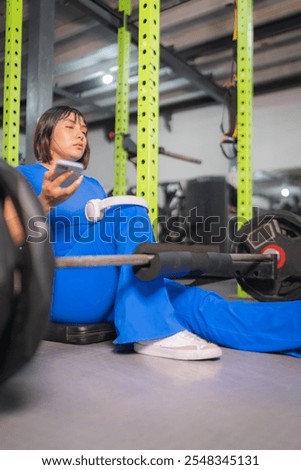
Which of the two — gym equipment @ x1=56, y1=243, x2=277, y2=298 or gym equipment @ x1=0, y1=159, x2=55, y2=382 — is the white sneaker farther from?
gym equipment @ x1=0, y1=159, x2=55, y2=382

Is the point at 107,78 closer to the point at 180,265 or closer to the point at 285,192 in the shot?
the point at 285,192

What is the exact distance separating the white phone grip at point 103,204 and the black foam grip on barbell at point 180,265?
8.0 inches

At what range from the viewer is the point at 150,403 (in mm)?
835

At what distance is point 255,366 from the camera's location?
1.11 meters

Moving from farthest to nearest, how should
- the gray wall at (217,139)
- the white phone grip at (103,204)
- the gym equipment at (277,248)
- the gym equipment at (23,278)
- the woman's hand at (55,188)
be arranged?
1. the gray wall at (217,139)
2. the gym equipment at (277,248)
3. the white phone grip at (103,204)
4. the woman's hand at (55,188)
5. the gym equipment at (23,278)

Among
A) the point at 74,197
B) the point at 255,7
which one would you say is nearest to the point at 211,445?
the point at 74,197

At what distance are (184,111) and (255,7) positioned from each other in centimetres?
268

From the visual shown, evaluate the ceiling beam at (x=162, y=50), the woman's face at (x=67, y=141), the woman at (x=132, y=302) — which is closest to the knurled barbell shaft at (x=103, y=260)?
the woman at (x=132, y=302)

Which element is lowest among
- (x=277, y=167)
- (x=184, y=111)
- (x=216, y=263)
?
(x=216, y=263)

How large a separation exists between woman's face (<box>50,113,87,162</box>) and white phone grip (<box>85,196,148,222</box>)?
0.24m

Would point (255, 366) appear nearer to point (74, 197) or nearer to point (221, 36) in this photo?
point (74, 197)

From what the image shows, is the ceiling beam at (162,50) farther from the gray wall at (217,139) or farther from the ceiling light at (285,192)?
the ceiling light at (285,192)

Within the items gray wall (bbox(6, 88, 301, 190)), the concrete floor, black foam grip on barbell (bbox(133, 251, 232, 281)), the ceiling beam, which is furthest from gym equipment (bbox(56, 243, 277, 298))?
gray wall (bbox(6, 88, 301, 190))

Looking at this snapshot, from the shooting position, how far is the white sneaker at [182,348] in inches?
44.9
